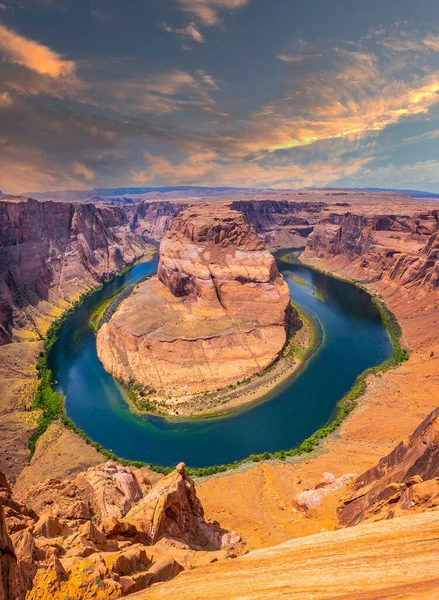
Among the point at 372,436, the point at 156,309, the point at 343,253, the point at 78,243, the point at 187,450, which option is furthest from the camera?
the point at 343,253

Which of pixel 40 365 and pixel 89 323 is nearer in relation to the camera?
pixel 40 365

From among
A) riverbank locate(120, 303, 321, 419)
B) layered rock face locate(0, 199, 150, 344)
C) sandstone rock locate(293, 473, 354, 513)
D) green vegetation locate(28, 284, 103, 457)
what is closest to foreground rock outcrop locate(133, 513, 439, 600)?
sandstone rock locate(293, 473, 354, 513)

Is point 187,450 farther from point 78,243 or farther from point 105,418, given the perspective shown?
point 78,243

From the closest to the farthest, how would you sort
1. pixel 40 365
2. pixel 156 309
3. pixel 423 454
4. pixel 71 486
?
pixel 423 454 < pixel 71 486 < pixel 40 365 < pixel 156 309

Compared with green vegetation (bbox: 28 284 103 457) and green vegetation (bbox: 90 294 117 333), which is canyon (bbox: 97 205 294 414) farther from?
green vegetation (bbox: 90 294 117 333)

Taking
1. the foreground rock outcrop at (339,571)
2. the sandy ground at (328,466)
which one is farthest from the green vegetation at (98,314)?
the foreground rock outcrop at (339,571)

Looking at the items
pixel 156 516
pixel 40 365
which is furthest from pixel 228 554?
pixel 40 365

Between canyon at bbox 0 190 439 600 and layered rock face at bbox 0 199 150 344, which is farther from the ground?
layered rock face at bbox 0 199 150 344
